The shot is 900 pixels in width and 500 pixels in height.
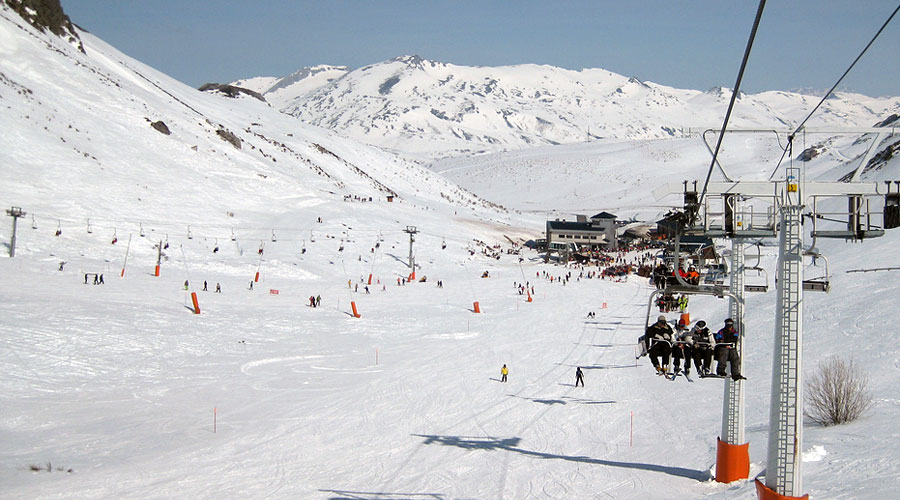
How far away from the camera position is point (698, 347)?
13219 millimetres

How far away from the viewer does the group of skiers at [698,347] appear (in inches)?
511

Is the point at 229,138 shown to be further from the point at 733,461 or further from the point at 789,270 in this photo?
the point at 789,270

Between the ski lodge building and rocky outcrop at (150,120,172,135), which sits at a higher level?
rocky outcrop at (150,120,172,135)

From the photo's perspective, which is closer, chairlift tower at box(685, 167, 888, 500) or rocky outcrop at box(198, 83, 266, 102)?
chairlift tower at box(685, 167, 888, 500)

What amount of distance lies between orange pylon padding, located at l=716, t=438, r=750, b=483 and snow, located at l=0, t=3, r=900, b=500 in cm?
62

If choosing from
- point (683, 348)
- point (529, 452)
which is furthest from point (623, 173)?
point (683, 348)

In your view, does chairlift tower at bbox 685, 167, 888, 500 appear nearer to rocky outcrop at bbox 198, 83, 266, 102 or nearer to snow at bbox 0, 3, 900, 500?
snow at bbox 0, 3, 900, 500

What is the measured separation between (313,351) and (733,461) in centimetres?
2138

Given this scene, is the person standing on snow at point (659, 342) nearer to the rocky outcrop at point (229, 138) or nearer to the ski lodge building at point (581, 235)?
the ski lodge building at point (581, 235)

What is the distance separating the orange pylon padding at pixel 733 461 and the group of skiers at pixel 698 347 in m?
4.02

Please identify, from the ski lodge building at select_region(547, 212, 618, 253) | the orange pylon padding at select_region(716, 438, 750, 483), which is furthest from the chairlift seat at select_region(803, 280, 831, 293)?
the ski lodge building at select_region(547, 212, 618, 253)

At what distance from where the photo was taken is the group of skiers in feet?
42.6

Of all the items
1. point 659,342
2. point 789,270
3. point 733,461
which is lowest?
point 733,461

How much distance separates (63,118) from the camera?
226 ft
